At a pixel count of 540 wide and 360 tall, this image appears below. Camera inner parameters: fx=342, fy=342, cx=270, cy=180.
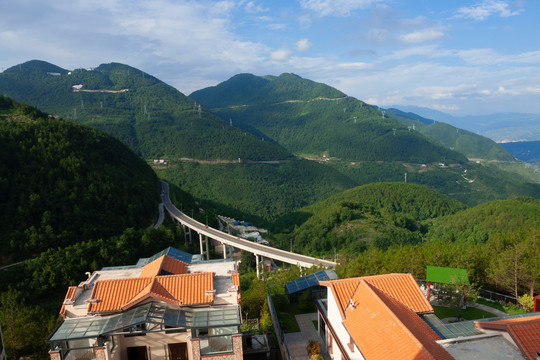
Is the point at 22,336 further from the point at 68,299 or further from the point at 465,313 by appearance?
the point at 465,313

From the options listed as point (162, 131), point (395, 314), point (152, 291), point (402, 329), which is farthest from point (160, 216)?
point (162, 131)

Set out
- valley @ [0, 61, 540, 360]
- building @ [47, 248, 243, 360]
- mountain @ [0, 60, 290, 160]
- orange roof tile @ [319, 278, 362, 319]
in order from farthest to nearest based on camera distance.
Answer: mountain @ [0, 60, 290, 160] < valley @ [0, 61, 540, 360] < orange roof tile @ [319, 278, 362, 319] < building @ [47, 248, 243, 360]

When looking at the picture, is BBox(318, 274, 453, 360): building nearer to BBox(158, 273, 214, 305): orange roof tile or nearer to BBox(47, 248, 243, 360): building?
BBox(47, 248, 243, 360): building

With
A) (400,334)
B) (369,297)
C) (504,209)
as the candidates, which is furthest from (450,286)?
(504,209)

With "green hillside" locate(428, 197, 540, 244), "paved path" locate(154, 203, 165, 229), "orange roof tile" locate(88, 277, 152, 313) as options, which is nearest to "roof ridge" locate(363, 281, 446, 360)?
"orange roof tile" locate(88, 277, 152, 313)

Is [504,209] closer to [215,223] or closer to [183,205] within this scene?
[215,223]
